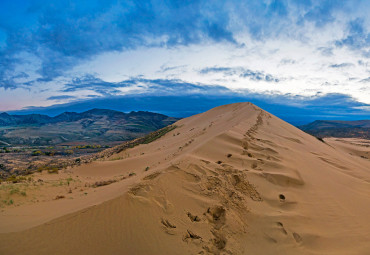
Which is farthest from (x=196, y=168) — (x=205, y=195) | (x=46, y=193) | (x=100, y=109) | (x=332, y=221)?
(x=100, y=109)

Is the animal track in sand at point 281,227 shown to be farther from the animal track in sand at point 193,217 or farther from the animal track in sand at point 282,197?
the animal track in sand at point 193,217

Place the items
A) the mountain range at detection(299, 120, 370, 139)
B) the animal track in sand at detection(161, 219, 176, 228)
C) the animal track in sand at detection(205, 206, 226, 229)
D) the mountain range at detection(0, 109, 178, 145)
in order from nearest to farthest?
the animal track in sand at detection(161, 219, 176, 228) → the animal track in sand at detection(205, 206, 226, 229) → the mountain range at detection(299, 120, 370, 139) → the mountain range at detection(0, 109, 178, 145)

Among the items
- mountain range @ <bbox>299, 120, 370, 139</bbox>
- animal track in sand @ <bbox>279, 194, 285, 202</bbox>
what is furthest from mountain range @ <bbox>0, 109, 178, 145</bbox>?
animal track in sand @ <bbox>279, 194, 285, 202</bbox>

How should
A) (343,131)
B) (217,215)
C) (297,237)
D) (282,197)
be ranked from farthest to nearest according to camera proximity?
(343,131), (282,197), (217,215), (297,237)

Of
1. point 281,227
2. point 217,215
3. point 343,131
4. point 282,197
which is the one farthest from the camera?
point 343,131

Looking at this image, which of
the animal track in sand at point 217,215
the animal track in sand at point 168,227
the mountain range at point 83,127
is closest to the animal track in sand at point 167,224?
the animal track in sand at point 168,227

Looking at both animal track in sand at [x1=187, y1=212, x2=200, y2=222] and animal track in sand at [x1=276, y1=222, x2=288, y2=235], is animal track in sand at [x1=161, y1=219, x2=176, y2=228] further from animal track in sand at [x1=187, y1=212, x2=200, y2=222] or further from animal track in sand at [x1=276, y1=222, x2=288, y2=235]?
animal track in sand at [x1=276, y1=222, x2=288, y2=235]

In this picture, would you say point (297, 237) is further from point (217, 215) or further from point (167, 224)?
point (167, 224)

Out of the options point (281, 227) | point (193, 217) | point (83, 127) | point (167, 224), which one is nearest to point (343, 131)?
point (281, 227)

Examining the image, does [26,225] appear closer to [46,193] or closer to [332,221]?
[46,193]

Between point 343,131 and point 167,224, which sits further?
point 343,131

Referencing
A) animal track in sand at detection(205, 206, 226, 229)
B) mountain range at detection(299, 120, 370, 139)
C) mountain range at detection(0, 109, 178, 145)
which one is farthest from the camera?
mountain range at detection(0, 109, 178, 145)
